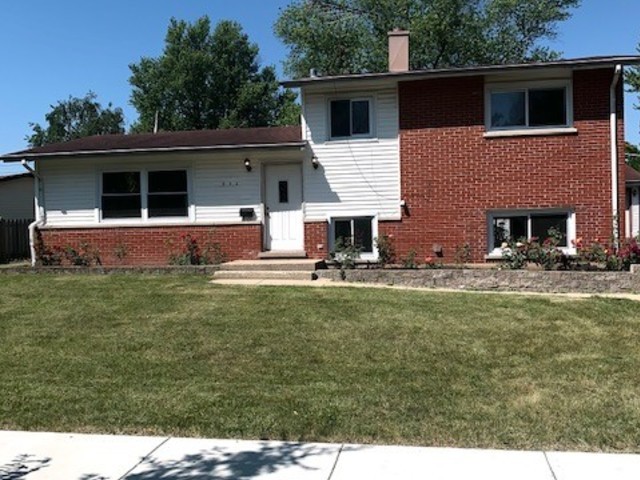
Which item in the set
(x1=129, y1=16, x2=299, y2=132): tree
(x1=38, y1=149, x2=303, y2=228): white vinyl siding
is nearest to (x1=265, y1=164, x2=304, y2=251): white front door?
(x1=38, y1=149, x2=303, y2=228): white vinyl siding

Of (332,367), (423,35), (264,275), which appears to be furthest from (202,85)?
(332,367)

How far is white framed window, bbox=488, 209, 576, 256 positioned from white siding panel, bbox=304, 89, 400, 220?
7.63 ft

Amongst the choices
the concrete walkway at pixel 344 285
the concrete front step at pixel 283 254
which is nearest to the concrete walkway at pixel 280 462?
the concrete walkway at pixel 344 285

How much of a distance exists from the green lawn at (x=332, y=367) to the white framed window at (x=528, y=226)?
453 centimetres

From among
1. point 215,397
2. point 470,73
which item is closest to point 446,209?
point 470,73

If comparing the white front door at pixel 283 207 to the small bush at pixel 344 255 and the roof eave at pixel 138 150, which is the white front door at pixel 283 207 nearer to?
the roof eave at pixel 138 150

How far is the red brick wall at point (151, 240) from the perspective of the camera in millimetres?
16250

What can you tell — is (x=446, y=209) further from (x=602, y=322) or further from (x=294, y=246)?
(x=602, y=322)

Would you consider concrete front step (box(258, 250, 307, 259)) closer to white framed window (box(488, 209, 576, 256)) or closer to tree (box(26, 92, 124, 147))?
white framed window (box(488, 209, 576, 256))

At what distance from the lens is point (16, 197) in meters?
28.1

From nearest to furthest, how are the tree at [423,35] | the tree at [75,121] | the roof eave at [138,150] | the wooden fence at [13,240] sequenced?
the roof eave at [138,150] < the wooden fence at [13,240] < the tree at [423,35] < the tree at [75,121]

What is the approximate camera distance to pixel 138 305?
34.2 ft

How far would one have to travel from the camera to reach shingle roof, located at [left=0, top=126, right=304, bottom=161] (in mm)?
16062

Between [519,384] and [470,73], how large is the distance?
393 inches
